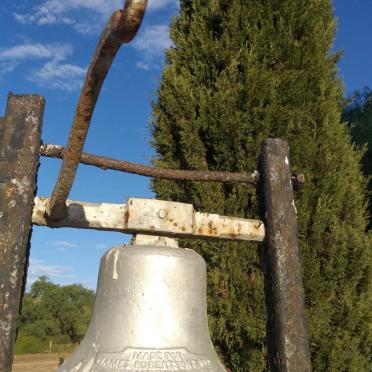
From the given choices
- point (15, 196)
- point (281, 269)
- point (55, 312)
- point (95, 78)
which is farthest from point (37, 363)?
point (95, 78)

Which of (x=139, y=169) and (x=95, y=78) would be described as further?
(x=139, y=169)

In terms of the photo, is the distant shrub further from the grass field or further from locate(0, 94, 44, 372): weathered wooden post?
locate(0, 94, 44, 372): weathered wooden post

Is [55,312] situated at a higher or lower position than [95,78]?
lower

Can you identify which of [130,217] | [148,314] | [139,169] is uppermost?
[139,169]

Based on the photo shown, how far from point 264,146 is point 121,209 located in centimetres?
65

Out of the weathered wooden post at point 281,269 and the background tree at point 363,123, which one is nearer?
the weathered wooden post at point 281,269

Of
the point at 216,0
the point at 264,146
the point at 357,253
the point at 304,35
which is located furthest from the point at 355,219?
the point at 264,146

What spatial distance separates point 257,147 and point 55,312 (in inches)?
1198

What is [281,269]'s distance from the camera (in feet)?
5.80

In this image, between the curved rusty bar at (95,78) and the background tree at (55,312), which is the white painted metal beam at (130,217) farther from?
the background tree at (55,312)

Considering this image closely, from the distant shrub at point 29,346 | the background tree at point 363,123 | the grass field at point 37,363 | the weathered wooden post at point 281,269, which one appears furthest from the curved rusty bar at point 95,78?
the distant shrub at point 29,346

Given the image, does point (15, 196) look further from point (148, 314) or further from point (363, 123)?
point (363, 123)

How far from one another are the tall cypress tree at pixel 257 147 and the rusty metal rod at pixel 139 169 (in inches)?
118

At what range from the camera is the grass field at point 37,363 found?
15489 millimetres
